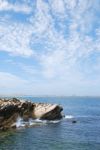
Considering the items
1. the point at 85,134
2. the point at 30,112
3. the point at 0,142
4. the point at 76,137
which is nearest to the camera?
the point at 0,142

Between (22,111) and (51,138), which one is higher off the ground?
(22,111)

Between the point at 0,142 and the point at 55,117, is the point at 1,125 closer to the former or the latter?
the point at 0,142

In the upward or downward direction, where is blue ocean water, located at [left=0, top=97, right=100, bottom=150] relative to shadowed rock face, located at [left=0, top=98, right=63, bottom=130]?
downward

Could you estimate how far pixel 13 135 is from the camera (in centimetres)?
6969

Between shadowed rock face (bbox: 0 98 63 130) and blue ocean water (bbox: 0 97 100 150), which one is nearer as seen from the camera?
blue ocean water (bbox: 0 97 100 150)

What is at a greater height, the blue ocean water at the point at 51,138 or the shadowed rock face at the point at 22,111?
the shadowed rock face at the point at 22,111

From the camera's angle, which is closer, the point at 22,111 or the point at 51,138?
the point at 51,138

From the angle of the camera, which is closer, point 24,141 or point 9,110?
point 24,141

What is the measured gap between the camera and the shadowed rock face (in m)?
79.4

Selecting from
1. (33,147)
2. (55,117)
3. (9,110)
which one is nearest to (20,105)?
(9,110)

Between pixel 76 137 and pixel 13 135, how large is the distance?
15.1 m

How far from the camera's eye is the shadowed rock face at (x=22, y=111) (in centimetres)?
7938

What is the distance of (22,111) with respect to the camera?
90938mm

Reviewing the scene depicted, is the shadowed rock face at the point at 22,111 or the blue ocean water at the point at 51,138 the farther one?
the shadowed rock face at the point at 22,111
